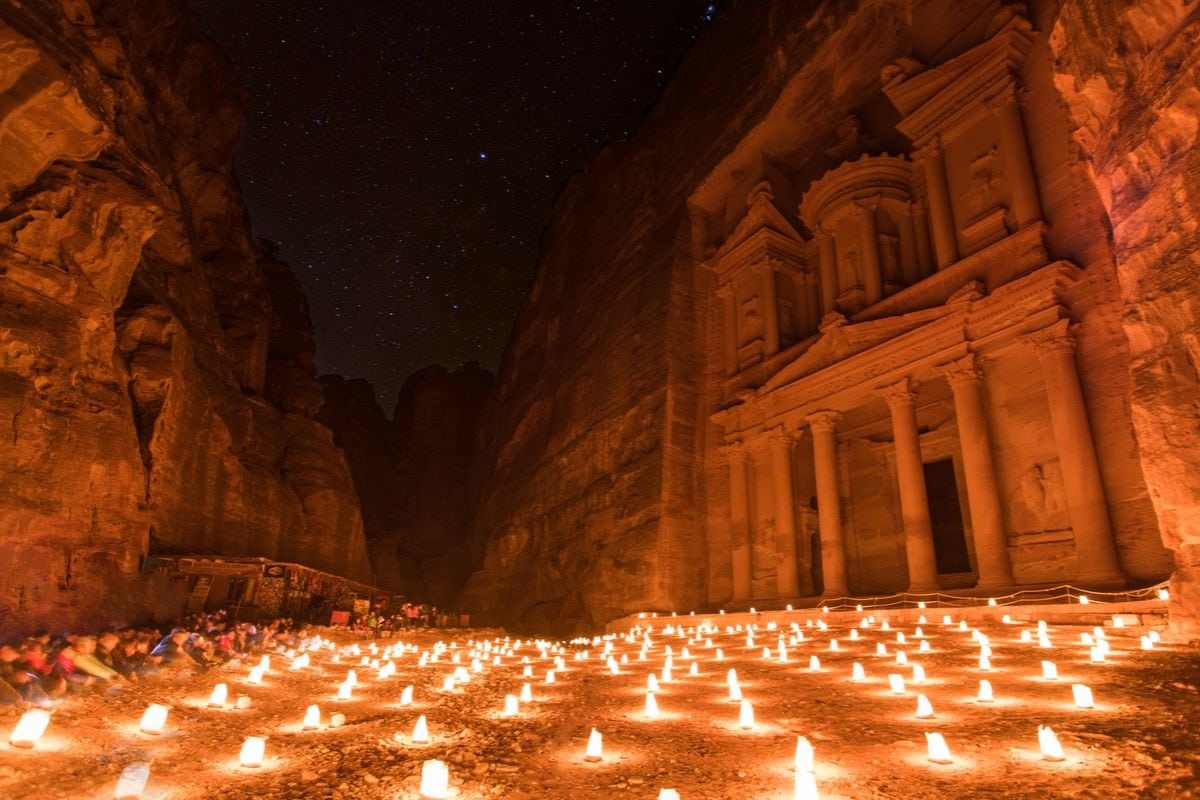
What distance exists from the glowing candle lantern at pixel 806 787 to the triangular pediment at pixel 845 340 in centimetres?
1852

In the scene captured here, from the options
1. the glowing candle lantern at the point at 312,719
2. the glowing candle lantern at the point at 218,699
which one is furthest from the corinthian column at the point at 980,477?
the glowing candle lantern at the point at 218,699

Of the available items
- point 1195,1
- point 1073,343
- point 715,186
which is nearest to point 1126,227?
point 1195,1

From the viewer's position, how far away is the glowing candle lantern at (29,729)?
16.5ft

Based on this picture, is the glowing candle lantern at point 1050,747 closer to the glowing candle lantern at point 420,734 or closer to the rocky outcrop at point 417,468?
the glowing candle lantern at point 420,734

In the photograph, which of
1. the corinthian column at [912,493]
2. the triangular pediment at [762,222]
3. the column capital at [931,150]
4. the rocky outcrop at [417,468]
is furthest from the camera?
the rocky outcrop at [417,468]

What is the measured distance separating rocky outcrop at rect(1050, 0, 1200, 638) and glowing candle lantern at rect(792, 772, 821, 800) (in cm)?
533

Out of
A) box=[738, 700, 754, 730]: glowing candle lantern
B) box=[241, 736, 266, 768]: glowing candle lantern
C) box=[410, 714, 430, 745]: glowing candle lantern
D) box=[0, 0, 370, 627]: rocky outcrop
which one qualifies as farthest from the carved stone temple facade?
box=[0, 0, 370, 627]: rocky outcrop

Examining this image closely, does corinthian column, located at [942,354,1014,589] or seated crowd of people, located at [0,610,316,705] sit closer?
seated crowd of people, located at [0,610,316,705]

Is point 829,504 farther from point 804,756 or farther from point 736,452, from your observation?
point 804,756

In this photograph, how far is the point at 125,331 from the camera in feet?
52.2

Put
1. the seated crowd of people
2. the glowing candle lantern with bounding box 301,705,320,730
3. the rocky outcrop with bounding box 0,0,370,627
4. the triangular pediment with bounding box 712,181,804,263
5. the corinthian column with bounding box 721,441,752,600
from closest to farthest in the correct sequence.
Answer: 1. the glowing candle lantern with bounding box 301,705,320,730
2. the seated crowd of people
3. the rocky outcrop with bounding box 0,0,370,627
4. the corinthian column with bounding box 721,441,752,600
5. the triangular pediment with bounding box 712,181,804,263

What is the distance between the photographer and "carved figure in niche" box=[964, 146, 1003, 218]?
19.9 meters

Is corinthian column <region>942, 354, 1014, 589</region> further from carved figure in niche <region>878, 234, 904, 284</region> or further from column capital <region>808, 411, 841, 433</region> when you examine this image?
carved figure in niche <region>878, 234, 904, 284</region>

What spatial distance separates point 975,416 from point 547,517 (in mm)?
19191
